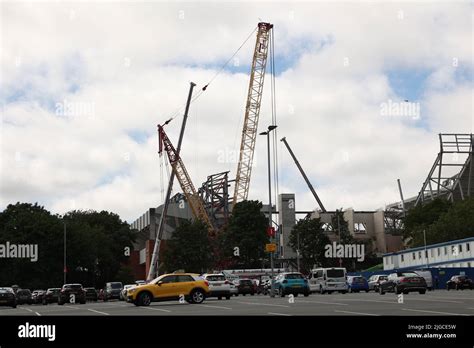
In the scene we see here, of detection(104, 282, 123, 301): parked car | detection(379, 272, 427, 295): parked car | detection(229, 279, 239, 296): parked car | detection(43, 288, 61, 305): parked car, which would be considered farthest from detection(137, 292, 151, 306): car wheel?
detection(43, 288, 61, 305): parked car

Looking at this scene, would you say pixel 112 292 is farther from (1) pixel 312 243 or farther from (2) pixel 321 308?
(2) pixel 321 308

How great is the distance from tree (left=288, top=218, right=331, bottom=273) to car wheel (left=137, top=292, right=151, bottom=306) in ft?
238

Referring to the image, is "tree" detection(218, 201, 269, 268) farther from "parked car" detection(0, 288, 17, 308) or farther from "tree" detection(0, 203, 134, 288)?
"parked car" detection(0, 288, 17, 308)

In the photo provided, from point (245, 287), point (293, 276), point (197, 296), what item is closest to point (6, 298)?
point (197, 296)

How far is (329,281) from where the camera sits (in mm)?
55781

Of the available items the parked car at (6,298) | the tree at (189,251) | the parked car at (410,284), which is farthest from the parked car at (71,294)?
the tree at (189,251)

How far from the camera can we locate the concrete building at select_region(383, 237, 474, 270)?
80.7 m

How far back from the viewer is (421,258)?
309 feet

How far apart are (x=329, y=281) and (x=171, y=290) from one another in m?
23.3

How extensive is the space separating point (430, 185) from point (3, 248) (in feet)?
247

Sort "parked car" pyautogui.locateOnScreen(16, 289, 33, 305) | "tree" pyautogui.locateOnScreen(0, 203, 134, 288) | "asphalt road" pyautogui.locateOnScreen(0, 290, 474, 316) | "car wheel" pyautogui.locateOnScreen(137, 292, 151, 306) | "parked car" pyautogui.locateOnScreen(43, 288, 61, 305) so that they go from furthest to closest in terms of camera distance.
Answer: "tree" pyautogui.locateOnScreen(0, 203, 134, 288)
"parked car" pyautogui.locateOnScreen(16, 289, 33, 305)
"parked car" pyautogui.locateOnScreen(43, 288, 61, 305)
"car wheel" pyautogui.locateOnScreen(137, 292, 151, 306)
"asphalt road" pyautogui.locateOnScreen(0, 290, 474, 316)

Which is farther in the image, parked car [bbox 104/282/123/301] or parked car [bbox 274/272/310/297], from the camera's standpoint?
parked car [bbox 104/282/123/301]

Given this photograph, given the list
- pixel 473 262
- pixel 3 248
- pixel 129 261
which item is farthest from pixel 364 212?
pixel 3 248
